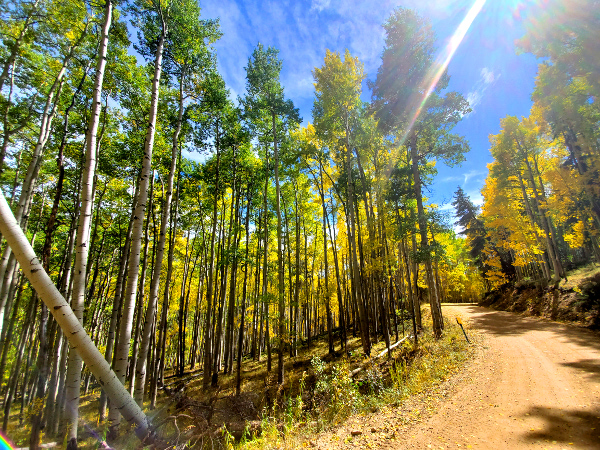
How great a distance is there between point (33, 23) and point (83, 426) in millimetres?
12438

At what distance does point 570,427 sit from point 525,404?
90 cm

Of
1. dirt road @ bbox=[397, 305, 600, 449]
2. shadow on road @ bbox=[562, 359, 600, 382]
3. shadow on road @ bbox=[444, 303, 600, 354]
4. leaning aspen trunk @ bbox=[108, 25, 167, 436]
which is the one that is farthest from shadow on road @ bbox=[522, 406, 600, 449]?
leaning aspen trunk @ bbox=[108, 25, 167, 436]

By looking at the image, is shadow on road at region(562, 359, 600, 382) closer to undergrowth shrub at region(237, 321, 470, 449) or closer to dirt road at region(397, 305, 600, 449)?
dirt road at region(397, 305, 600, 449)

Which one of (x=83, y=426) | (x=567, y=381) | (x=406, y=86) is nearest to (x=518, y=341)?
(x=567, y=381)

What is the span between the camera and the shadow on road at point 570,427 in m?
3.34

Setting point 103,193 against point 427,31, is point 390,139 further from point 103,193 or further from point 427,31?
point 103,193

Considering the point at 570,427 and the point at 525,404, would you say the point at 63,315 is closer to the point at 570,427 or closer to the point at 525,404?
the point at 570,427

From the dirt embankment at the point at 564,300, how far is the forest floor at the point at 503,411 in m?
4.71

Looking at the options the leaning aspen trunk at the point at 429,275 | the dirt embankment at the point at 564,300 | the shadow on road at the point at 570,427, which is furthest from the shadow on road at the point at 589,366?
the dirt embankment at the point at 564,300

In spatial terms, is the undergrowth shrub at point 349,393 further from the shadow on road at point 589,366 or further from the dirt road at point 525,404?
the shadow on road at point 589,366

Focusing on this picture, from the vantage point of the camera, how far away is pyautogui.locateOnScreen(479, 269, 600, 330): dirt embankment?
10273 millimetres

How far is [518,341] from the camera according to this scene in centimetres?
891

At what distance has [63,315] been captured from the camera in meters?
2.58

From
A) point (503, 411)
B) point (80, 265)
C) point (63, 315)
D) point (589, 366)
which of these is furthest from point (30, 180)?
point (589, 366)
